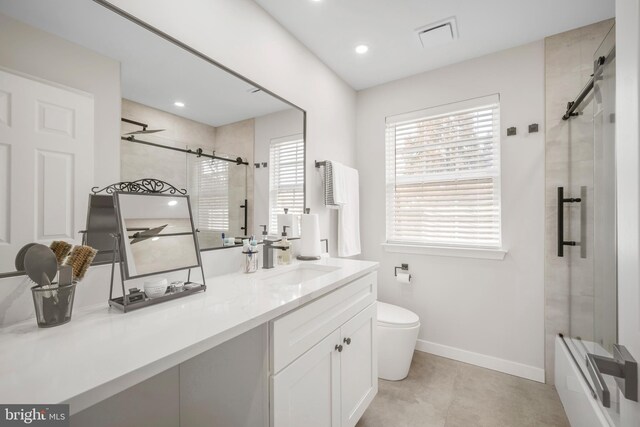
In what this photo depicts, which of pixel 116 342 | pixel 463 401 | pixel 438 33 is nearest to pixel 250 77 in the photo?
pixel 438 33

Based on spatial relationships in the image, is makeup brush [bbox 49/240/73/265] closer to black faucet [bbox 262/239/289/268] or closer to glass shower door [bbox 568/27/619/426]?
black faucet [bbox 262/239/289/268]

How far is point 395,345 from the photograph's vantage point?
203cm

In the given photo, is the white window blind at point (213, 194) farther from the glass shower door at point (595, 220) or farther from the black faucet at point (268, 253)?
the glass shower door at point (595, 220)

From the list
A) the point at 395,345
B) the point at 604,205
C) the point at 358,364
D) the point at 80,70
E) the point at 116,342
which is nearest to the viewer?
the point at 116,342

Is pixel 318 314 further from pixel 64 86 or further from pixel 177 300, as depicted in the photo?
pixel 64 86

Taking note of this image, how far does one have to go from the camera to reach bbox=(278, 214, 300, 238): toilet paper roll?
1.86 meters

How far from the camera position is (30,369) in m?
0.58

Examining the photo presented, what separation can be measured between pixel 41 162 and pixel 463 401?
2458 mm

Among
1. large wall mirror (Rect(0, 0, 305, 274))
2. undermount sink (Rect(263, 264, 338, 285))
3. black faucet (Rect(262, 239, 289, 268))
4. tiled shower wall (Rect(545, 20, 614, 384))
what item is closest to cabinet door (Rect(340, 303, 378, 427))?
undermount sink (Rect(263, 264, 338, 285))

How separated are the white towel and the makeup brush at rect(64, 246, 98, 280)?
158 cm

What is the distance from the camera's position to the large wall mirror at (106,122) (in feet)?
2.72

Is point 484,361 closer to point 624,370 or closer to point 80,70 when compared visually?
point 624,370

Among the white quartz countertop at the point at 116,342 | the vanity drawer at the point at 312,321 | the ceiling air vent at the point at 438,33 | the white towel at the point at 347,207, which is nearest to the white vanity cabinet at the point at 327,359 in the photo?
the vanity drawer at the point at 312,321

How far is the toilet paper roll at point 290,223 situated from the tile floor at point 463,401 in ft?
3.97
